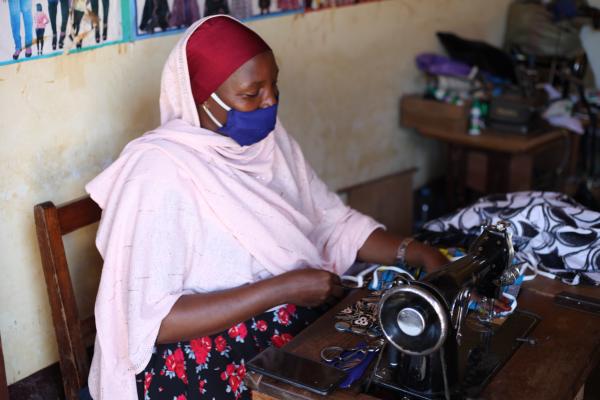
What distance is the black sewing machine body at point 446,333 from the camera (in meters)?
1.37

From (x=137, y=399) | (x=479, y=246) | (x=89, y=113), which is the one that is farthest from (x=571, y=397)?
(x=89, y=113)

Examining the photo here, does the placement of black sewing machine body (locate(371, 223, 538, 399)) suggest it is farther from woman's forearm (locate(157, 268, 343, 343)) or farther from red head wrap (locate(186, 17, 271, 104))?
red head wrap (locate(186, 17, 271, 104))

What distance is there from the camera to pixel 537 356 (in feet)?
5.13

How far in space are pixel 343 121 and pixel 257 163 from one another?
1504 mm

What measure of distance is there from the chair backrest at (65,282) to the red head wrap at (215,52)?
0.42m

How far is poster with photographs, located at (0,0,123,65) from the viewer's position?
200 cm

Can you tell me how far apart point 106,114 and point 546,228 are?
1.32 meters

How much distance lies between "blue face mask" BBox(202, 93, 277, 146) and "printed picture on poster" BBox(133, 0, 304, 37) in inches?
24.0

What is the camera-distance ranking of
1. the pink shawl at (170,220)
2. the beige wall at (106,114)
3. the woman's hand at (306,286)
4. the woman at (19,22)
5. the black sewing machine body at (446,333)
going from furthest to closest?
the beige wall at (106,114) < the woman at (19,22) < the woman's hand at (306,286) < the pink shawl at (170,220) < the black sewing machine body at (446,333)

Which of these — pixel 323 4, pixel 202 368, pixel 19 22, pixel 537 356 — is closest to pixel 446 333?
pixel 537 356

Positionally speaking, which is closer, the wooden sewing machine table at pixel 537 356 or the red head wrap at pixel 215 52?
the wooden sewing machine table at pixel 537 356

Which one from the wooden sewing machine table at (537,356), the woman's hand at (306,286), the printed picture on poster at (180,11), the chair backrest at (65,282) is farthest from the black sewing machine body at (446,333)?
the printed picture on poster at (180,11)

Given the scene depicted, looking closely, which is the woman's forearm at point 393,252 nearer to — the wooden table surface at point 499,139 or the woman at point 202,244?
the woman at point 202,244

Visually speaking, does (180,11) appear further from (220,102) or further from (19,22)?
(220,102)
